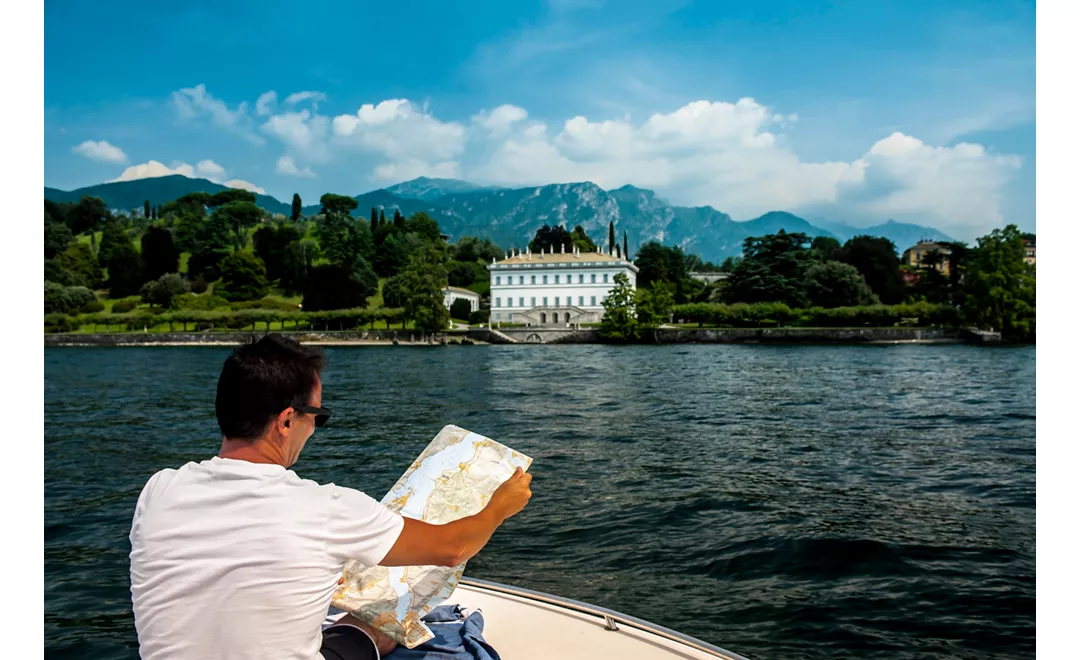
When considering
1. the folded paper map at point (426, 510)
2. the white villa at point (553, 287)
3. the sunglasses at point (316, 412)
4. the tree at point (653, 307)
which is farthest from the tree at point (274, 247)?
the sunglasses at point (316, 412)

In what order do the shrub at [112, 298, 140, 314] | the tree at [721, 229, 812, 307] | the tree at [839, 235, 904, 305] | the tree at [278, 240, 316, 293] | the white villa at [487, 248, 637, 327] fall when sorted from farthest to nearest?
the tree at [278, 240, 316, 293] → the white villa at [487, 248, 637, 327] → the shrub at [112, 298, 140, 314] → the tree at [839, 235, 904, 305] → the tree at [721, 229, 812, 307]

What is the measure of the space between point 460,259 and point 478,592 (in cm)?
11465

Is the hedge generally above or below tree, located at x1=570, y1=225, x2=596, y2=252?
below

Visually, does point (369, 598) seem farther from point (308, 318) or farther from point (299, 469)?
point (308, 318)

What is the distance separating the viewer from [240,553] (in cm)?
182

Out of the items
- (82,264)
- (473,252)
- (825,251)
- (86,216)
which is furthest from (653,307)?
(86,216)

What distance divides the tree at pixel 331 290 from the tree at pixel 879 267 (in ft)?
184

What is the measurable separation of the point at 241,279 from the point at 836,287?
70.0 meters

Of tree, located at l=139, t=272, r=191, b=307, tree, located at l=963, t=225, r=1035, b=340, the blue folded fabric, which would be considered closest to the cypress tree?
tree, located at l=139, t=272, r=191, b=307

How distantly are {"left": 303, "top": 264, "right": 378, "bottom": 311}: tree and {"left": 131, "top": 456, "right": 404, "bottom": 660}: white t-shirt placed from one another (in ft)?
295

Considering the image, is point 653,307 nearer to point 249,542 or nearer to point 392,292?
point 392,292

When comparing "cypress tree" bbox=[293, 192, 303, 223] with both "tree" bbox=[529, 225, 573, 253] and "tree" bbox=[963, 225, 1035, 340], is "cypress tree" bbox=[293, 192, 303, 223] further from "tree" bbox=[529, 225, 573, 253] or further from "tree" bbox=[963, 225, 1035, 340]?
"tree" bbox=[963, 225, 1035, 340]

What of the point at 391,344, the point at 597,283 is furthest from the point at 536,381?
the point at 597,283

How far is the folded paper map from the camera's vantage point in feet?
Answer: 8.25
